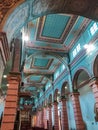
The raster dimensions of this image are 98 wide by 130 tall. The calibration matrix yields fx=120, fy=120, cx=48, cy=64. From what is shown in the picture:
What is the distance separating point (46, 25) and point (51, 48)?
3612mm

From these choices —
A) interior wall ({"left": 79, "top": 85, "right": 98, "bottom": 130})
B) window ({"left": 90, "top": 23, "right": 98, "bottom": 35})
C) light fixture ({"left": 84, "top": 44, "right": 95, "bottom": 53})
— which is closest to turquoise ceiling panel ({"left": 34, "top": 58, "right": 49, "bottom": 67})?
interior wall ({"left": 79, "top": 85, "right": 98, "bottom": 130})

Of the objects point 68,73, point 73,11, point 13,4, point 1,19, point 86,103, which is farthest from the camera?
point 86,103

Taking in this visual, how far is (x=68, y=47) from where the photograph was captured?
13328 mm

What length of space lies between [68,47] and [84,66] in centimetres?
397

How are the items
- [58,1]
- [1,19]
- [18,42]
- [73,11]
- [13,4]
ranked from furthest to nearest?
[18,42], [73,11], [58,1], [13,4], [1,19]

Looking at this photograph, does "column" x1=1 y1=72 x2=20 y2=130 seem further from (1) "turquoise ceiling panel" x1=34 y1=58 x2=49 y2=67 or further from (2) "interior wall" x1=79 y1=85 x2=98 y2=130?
(2) "interior wall" x1=79 y1=85 x2=98 y2=130

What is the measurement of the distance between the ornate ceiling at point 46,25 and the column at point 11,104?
2.70 metres

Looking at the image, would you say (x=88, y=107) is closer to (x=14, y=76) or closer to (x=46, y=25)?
(x=14, y=76)

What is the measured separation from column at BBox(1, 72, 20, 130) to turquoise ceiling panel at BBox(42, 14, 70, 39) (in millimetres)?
5136

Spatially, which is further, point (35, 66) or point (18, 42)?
point (35, 66)

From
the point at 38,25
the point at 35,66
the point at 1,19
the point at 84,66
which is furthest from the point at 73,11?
the point at 35,66

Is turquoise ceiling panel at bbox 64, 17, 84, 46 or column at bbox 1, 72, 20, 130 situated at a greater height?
turquoise ceiling panel at bbox 64, 17, 84, 46

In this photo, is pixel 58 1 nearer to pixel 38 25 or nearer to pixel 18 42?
pixel 18 42

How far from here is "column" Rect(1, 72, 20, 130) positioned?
602cm
